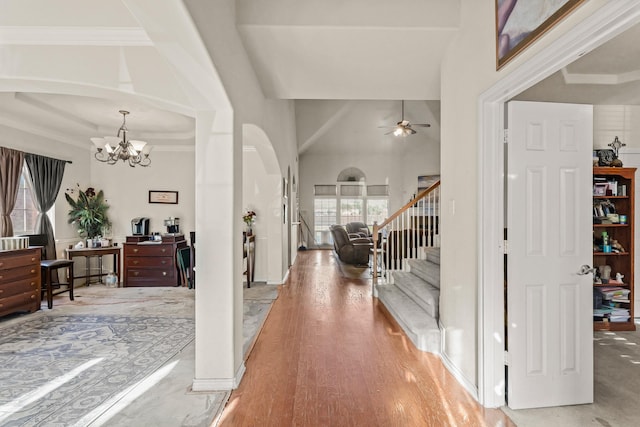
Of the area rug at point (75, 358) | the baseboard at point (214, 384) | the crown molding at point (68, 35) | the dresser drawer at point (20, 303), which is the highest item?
the crown molding at point (68, 35)

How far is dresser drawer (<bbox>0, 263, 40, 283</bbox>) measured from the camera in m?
3.75

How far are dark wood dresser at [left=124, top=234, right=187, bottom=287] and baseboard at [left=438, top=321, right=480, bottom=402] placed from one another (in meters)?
4.67

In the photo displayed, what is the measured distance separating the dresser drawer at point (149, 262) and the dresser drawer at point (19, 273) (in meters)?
1.48

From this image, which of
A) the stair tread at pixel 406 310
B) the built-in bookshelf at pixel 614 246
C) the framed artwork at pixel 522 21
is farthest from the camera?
the built-in bookshelf at pixel 614 246

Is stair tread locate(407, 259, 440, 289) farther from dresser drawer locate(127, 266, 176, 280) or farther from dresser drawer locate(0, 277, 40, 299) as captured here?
dresser drawer locate(0, 277, 40, 299)

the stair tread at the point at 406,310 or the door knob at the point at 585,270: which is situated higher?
the door knob at the point at 585,270

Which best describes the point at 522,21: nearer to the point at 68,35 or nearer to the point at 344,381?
the point at 344,381

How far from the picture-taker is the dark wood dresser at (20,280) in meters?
3.74

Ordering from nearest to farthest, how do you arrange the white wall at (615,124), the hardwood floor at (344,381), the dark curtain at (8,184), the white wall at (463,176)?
1. the hardwood floor at (344,381)
2. the white wall at (463,176)
3. the white wall at (615,124)
4. the dark curtain at (8,184)

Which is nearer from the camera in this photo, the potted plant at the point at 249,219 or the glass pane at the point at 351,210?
the potted plant at the point at 249,219

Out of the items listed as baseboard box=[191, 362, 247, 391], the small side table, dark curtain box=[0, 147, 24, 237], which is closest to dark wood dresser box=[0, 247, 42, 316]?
dark curtain box=[0, 147, 24, 237]

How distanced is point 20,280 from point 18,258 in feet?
0.93

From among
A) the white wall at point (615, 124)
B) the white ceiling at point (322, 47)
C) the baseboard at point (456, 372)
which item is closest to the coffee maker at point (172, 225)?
the white ceiling at point (322, 47)

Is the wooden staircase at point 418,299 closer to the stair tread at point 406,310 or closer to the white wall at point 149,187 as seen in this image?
the stair tread at point 406,310
